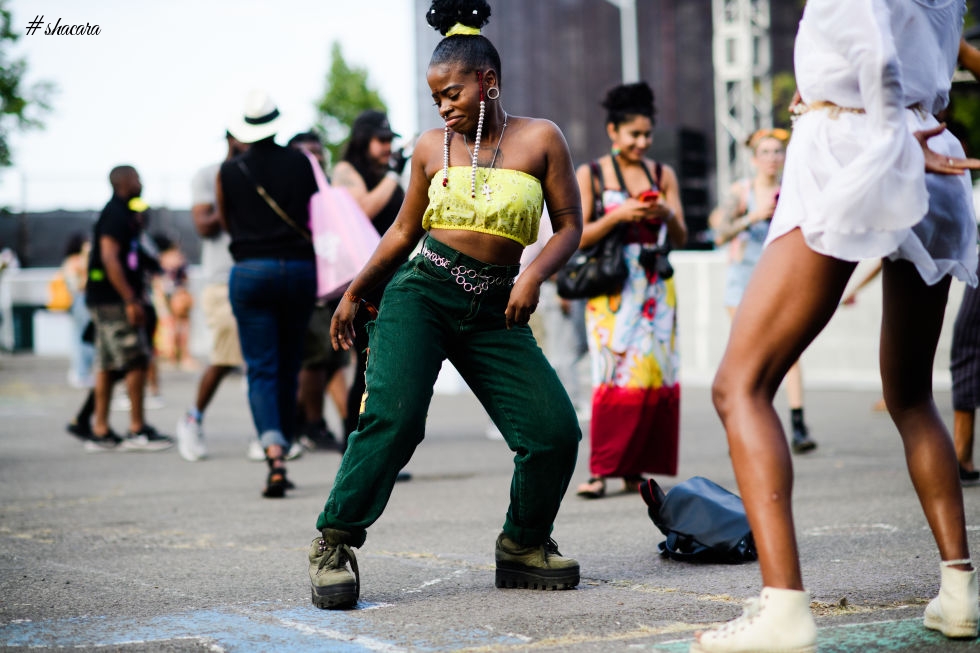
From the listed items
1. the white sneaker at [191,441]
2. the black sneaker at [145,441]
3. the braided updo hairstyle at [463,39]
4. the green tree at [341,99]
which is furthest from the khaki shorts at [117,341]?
the green tree at [341,99]

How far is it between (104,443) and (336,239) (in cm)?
347

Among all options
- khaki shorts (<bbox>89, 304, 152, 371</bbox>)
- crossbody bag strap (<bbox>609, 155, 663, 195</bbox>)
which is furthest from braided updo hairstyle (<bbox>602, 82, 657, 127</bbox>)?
khaki shorts (<bbox>89, 304, 152, 371</bbox>)

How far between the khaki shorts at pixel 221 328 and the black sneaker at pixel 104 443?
126cm

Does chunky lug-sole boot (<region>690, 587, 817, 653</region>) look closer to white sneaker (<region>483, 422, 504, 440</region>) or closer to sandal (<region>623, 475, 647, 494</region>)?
sandal (<region>623, 475, 647, 494</region>)

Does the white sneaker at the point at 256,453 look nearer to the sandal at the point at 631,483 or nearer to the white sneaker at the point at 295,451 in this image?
the white sneaker at the point at 295,451

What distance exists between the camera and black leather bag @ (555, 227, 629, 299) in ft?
20.8

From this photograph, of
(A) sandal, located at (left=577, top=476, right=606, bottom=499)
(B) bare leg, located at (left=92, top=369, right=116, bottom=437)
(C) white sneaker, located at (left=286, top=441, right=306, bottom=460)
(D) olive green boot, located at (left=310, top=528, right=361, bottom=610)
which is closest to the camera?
(D) olive green boot, located at (left=310, top=528, right=361, bottom=610)

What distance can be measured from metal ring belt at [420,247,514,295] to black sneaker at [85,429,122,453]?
19.9 feet

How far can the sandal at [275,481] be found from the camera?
6.55 m

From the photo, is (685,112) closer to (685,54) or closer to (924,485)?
(685,54)

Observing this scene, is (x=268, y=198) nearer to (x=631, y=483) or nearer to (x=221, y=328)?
(x=221, y=328)

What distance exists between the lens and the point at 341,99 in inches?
1452

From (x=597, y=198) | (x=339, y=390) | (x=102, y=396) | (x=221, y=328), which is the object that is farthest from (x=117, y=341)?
(x=597, y=198)

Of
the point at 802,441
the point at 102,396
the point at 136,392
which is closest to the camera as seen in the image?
the point at 802,441
